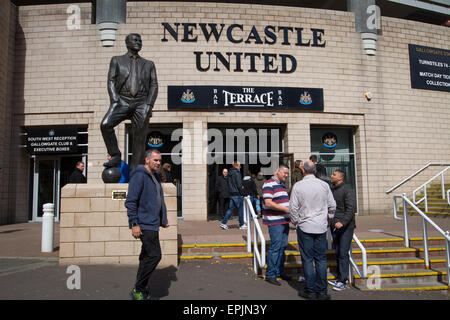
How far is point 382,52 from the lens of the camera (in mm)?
13797

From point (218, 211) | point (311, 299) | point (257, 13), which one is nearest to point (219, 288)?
point (311, 299)

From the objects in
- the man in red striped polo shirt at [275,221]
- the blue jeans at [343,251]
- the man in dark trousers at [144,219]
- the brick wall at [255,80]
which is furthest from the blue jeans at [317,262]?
the brick wall at [255,80]

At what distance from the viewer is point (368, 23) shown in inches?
537

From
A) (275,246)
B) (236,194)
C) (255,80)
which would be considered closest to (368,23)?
(255,80)

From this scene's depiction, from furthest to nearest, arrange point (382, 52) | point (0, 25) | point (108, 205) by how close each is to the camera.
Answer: point (382, 52), point (0, 25), point (108, 205)

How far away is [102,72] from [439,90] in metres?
14.1

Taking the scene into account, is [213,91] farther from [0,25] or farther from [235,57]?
[0,25]

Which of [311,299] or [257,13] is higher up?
[257,13]

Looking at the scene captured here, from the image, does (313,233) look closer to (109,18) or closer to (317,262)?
(317,262)

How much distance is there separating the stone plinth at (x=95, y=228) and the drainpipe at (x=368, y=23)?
11.8 meters

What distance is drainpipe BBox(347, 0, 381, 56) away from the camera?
44.6ft

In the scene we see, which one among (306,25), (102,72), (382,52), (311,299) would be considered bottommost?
(311,299)

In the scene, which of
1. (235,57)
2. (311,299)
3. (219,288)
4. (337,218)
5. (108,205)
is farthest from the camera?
(235,57)

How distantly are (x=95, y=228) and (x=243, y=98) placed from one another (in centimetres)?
815
